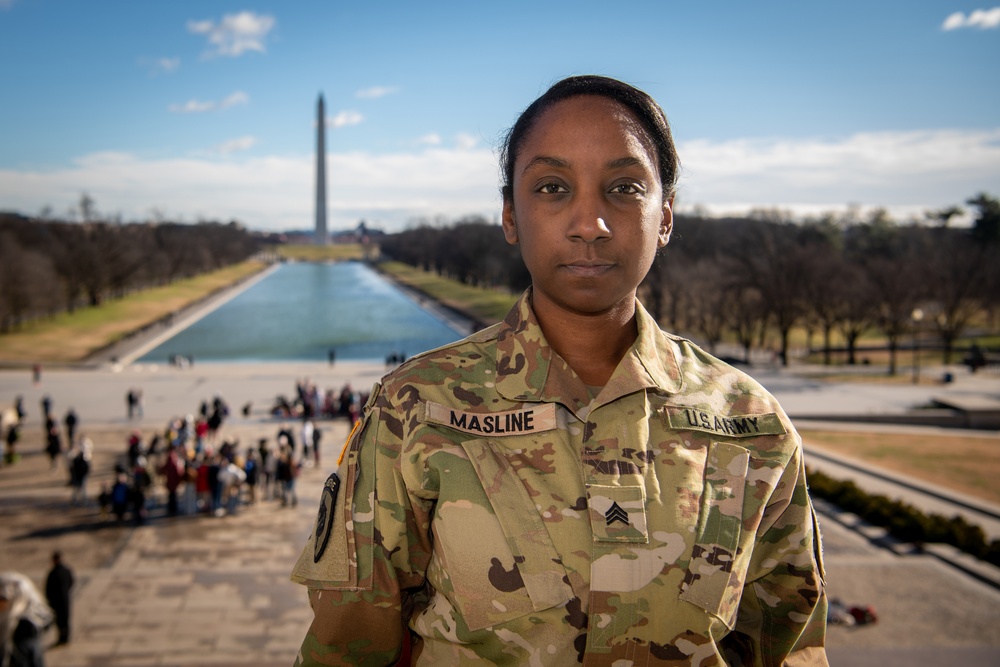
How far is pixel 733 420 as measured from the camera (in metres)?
2.03

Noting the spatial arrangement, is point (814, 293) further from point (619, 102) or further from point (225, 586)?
point (619, 102)

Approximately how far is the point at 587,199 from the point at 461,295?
66.5m

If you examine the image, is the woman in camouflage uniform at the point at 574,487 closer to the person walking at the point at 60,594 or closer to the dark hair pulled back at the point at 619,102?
the dark hair pulled back at the point at 619,102

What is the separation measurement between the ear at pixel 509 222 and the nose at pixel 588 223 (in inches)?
11.0

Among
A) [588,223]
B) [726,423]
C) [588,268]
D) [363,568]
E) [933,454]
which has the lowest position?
[933,454]

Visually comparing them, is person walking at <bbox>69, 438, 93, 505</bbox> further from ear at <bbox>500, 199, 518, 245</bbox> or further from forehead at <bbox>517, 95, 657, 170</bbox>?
forehead at <bbox>517, 95, 657, 170</bbox>

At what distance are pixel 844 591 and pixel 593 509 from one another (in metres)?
12.3

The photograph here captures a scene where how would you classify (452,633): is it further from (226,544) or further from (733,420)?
(226,544)

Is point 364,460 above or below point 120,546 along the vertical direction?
above

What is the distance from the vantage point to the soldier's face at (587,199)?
1.88 metres

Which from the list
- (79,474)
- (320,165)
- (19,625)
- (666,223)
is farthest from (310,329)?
(320,165)

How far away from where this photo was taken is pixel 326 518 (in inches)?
73.6

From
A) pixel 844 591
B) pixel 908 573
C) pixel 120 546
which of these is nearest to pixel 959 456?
pixel 908 573

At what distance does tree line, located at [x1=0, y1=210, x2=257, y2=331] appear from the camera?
2042 inches
